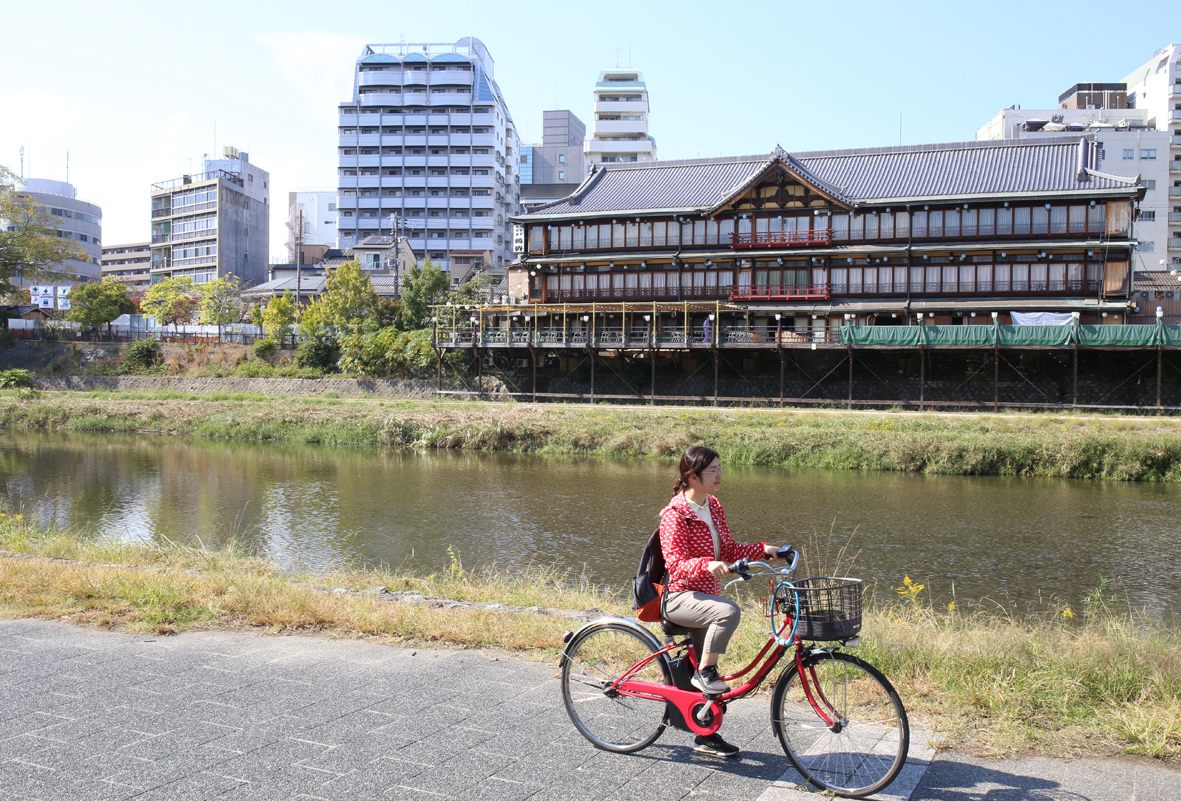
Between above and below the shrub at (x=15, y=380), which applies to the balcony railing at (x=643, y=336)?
above

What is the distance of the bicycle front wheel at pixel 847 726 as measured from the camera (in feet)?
15.3

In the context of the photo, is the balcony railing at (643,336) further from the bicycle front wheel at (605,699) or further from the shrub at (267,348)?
the bicycle front wheel at (605,699)

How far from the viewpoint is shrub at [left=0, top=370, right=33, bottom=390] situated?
4672 centimetres

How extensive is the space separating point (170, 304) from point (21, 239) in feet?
34.5

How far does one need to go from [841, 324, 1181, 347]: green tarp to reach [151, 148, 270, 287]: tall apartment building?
64.0m

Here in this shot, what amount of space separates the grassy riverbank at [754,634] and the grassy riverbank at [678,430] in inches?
683

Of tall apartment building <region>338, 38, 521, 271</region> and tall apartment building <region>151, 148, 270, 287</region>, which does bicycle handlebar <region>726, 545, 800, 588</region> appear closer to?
tall apartment building <region>338, 38, 521, 271</region>

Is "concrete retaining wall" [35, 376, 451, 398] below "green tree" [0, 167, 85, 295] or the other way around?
below

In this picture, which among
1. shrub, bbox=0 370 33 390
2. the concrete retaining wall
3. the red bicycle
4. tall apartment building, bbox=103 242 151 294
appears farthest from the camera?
tall apartment building, bbox=103 242 151 294

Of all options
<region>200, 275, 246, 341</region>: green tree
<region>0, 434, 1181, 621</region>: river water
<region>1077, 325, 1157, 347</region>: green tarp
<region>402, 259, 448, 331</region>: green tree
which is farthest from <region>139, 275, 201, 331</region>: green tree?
<region>1077, 325, 1157, 347</region>: green tarp

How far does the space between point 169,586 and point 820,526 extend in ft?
43.8

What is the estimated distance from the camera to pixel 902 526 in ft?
62.2

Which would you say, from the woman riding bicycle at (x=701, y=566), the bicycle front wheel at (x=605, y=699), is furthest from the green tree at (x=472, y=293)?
the woman riding bicycle at (x=701, y=566)

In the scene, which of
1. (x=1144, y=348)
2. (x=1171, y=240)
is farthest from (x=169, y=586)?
(x=1171, y=240)
